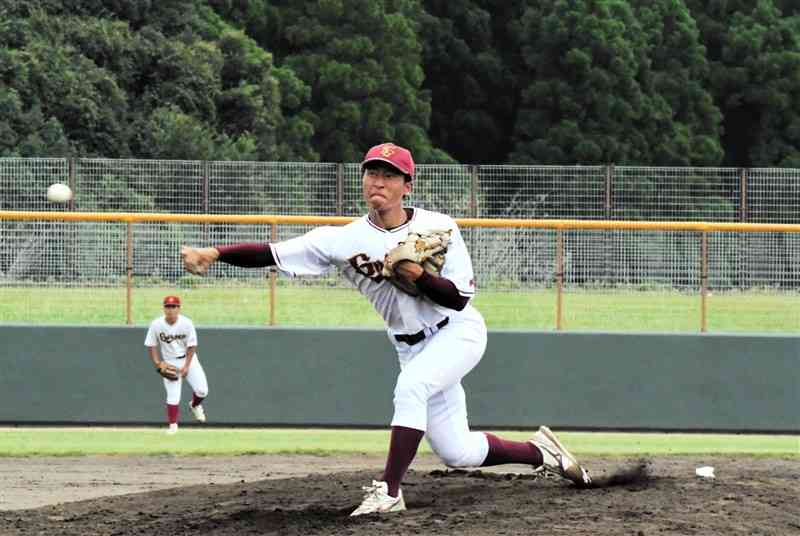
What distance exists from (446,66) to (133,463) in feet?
123

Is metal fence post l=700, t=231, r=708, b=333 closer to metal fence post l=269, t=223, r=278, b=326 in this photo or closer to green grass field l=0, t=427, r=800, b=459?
green grass field l=0, t=427, r=800, b=459

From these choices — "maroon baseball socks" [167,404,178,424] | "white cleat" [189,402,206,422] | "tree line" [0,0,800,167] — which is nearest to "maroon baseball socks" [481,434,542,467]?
"maroon baseball socks" [167,404,178,424]

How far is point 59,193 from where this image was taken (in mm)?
20719

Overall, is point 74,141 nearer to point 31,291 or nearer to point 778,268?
point 31,291

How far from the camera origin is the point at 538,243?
16.0 meters

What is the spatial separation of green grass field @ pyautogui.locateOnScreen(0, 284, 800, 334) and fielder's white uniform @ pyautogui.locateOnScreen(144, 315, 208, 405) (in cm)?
101

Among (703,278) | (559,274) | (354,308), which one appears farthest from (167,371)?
(703,278)

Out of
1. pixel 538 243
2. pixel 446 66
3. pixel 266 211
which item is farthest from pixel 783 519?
pixel 446 66

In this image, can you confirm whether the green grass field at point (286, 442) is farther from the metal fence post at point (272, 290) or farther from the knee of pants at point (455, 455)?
the knee of pants at point (455, 455)

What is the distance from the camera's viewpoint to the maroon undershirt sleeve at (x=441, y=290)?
24.2ft

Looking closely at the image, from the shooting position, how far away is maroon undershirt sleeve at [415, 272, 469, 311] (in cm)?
739

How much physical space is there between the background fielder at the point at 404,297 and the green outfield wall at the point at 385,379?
6.93 m

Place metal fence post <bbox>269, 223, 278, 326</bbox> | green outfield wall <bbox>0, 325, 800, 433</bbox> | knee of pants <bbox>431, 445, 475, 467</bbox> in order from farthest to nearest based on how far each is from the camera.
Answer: metal fence post <bbox>269, 223, 278, 326</bbox> → green outfield wall <bbox>0, 325, 800, 433</bbox> → knee of pants <bbox>431, 445, 475, 467</bbox>

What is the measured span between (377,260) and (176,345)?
23.2ft
